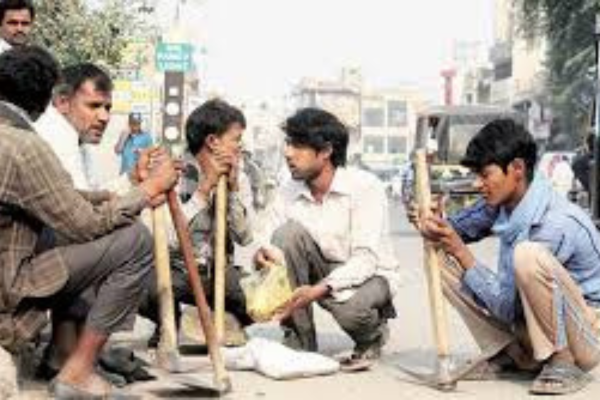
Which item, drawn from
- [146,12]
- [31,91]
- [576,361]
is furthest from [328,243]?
[146,12]

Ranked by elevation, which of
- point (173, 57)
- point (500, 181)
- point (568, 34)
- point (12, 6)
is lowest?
point (500, 181)

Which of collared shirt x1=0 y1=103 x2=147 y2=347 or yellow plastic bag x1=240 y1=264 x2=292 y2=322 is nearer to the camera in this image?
collared shirt x1=0 y1=103 x2=147 y2=347

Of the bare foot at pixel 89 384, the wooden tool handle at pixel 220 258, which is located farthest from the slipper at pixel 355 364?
the bare foot at pixel 89 384

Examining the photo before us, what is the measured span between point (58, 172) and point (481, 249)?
13.1 m

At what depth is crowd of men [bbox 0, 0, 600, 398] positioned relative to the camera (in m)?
4.93

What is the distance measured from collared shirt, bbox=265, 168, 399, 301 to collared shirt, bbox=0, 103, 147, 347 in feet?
5.29

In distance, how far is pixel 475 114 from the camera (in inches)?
1073

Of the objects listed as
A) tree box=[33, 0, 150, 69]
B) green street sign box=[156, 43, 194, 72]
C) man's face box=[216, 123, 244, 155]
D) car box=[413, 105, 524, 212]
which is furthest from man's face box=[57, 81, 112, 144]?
car box=[413, 105, 524, 212]

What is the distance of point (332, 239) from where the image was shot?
641 cm

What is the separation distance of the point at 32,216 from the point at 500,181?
6.54ft

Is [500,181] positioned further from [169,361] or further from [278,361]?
[169,361]

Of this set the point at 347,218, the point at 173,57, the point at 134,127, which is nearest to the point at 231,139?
the point at 347,218

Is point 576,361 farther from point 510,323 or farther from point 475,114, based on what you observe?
point 475,114

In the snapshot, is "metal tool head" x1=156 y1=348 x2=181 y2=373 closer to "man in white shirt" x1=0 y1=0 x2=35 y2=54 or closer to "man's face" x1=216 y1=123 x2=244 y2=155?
"man's face" x1=216 y1=123 x2=244 y2=155
